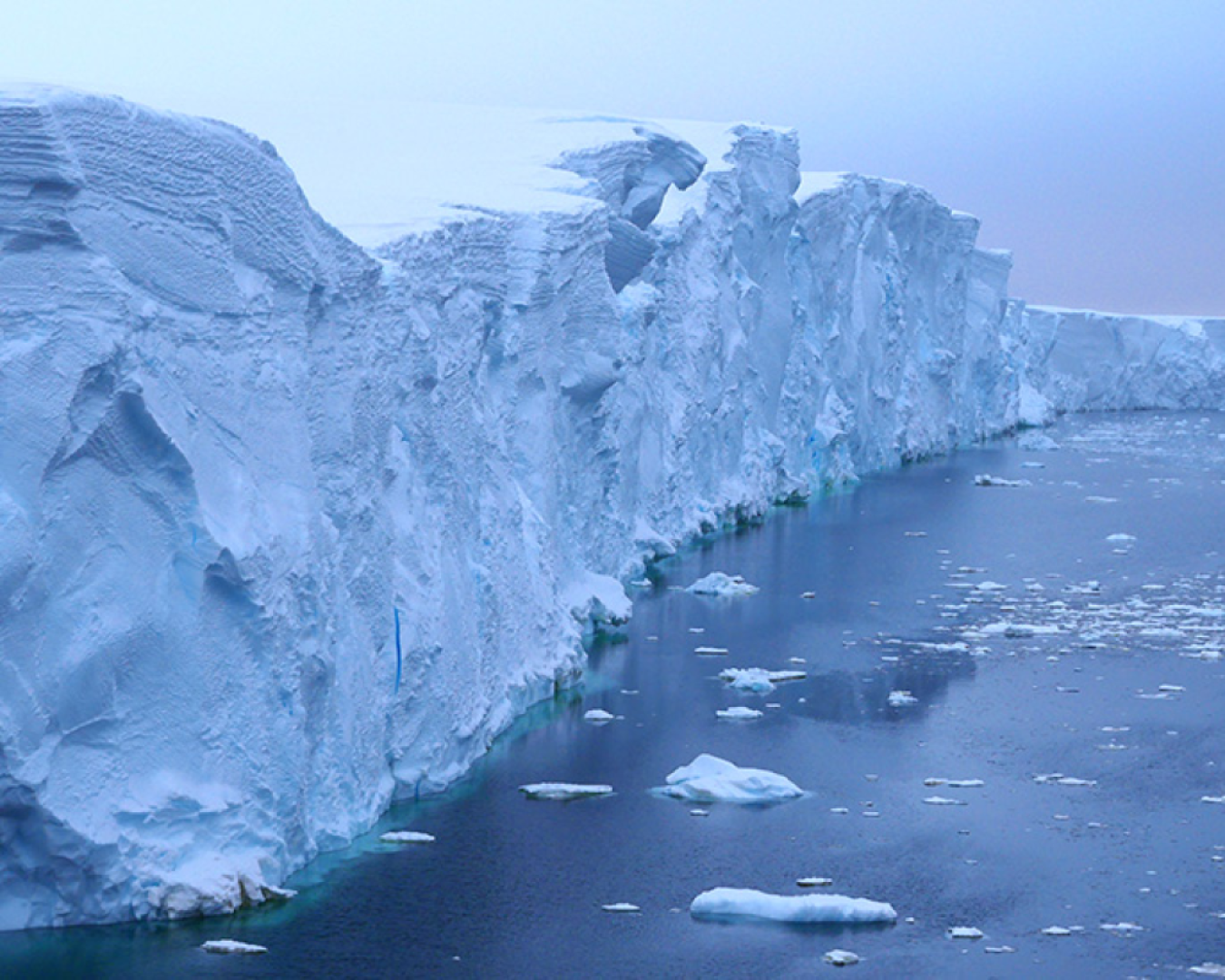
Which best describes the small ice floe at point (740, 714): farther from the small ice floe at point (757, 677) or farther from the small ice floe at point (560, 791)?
the small ice floe at point (560, 791)

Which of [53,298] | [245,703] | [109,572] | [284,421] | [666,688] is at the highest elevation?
[53,298]

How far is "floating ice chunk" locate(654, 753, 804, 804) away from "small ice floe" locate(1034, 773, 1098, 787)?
4.29 feet

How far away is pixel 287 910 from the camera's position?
247 inches

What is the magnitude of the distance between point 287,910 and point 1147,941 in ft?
10.5

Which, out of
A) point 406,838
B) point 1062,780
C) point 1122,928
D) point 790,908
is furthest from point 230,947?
point 1062,780

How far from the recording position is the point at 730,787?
823 centimetres

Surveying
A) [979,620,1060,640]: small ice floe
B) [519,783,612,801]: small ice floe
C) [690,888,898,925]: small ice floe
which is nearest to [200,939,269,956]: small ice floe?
[690,888,898,925]: small ice floe

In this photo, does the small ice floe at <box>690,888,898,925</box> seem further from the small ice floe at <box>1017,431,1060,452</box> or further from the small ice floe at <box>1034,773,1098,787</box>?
the small ice floe at <box>1017,431,1060,452</box>

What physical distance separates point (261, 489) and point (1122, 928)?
373cm

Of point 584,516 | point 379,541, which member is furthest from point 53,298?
point 584,516

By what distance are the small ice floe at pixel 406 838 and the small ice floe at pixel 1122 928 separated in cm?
282

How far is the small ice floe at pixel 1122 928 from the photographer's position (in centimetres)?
634

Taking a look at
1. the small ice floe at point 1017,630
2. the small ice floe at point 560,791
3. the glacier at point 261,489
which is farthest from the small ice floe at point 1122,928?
A: the small ice floe at point 1017,630

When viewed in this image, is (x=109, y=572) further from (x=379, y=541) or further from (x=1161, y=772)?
(x=1161, y=772)
